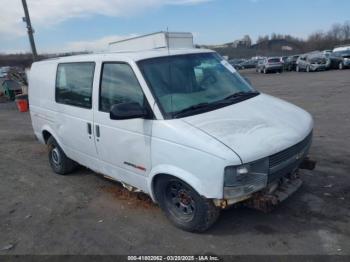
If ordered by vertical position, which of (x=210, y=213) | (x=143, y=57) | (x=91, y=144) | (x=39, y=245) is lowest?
(x=39, y=245)

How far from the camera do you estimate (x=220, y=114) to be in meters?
3.87

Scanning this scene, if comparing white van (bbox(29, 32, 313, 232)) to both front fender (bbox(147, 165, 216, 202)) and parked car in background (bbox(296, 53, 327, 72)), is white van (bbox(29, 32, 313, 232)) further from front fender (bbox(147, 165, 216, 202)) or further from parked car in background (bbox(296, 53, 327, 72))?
parked car in background (bbox(296, 53, 327, 72))

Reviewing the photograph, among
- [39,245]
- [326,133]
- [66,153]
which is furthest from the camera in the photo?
[326,133]

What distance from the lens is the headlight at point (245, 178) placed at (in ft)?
10.8

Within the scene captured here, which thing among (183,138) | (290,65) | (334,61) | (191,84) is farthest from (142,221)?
(290,65)

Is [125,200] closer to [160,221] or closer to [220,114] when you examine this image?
[160,221]

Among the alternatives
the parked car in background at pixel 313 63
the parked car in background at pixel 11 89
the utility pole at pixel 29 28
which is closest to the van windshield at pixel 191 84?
the utility pole at pixel 29 28

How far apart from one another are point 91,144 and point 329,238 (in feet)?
10.3

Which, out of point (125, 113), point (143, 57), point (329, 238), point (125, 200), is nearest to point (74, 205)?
point (125, 200)

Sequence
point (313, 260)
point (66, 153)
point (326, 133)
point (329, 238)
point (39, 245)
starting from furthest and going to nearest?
point (326, 133) < point (66, 153) < point (39, 245) < point (329, 238) < point (313, 260)

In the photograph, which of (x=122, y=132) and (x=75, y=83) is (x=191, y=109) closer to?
(x=122, y=132)

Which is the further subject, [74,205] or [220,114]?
[74,205]

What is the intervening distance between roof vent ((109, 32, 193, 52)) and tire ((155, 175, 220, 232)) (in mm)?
2395

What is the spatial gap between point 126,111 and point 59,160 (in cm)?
290
